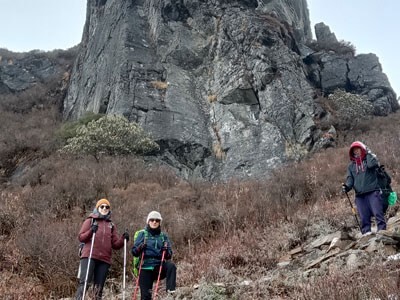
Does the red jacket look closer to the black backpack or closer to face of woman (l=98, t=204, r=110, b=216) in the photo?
face of woman (l=98, t=204, r=110, b=216)

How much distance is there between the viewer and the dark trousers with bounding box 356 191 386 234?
653 cm

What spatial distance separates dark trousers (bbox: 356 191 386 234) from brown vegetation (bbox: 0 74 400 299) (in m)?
0.83

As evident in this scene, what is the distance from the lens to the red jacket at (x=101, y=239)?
619 cm

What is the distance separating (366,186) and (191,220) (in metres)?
3.49

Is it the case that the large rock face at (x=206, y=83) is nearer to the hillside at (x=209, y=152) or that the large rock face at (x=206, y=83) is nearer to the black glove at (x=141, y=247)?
the hillside at (x=209, y=152)

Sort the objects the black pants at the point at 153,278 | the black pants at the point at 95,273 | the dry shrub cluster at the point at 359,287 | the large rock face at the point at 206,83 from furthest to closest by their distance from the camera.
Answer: the large rock face at the point at 206,83 → the black pants at the point at 95,273 → the black pants at the point at 153,278 → the dry shrub cluster at the point at 359,287

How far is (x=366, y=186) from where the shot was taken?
6906 millimetres

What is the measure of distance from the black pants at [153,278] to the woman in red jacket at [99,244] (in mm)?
589

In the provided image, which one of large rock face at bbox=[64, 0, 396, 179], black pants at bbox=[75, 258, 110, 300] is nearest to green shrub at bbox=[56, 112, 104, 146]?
large rock face at bbox=[64, 0, 396, 179]

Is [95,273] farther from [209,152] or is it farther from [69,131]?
[69,131]

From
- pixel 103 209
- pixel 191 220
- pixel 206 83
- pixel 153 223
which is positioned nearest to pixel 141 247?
pixel 153 223

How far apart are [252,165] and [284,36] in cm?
1171

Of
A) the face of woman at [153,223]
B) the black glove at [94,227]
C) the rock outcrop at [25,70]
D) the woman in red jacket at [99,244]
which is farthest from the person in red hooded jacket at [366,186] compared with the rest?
the rock outcrop at [25,70]

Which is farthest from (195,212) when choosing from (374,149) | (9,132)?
(9,132)
